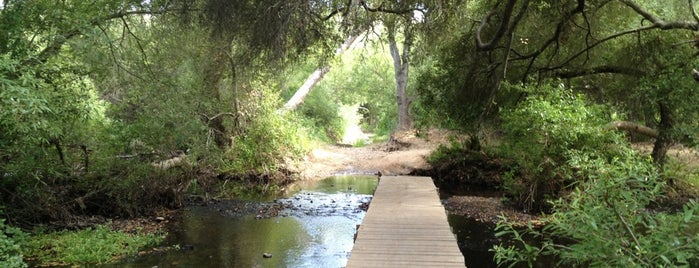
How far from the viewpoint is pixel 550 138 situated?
1061cm

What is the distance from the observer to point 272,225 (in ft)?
36.5

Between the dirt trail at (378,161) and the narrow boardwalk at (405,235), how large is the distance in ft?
28.0

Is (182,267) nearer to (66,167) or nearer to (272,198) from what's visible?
(66,167)

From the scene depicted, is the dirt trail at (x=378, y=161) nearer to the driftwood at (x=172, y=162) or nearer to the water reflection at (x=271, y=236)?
the water reflection at (x=271, y=236)

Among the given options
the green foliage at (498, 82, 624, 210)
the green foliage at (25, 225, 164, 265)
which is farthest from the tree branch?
the green foliage at (25, 225, 164, 265)

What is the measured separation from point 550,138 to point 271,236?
5.62 metres

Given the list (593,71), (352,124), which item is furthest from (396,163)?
(352,124)

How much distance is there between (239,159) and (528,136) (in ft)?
28.0

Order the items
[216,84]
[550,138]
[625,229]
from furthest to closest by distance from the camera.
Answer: [216,84], [550,138], [625,229]

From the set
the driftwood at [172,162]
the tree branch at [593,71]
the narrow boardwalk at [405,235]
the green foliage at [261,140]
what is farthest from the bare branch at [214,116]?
the tree branch at [593,71]

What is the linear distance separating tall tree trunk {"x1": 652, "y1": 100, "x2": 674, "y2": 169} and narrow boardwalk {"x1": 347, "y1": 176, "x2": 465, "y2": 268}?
230 inches

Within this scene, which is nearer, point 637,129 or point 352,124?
point 637,129

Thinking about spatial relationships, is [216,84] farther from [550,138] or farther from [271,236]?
[550,138]

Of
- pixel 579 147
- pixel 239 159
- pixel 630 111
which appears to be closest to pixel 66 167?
pixel 239 159
